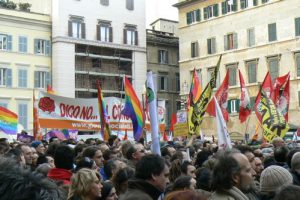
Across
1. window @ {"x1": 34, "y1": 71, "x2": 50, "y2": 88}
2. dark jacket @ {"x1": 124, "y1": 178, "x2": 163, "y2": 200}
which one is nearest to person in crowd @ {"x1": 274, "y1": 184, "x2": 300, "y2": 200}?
dark jacket @ {"x1": 124, "y1": 178, "x2": 163, "y2": 200}

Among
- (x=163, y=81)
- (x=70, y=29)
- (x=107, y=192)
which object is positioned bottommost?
(x=107, y=192)

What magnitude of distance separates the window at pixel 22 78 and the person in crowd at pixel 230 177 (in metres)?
39.5

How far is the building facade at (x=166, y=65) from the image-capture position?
49.9 m

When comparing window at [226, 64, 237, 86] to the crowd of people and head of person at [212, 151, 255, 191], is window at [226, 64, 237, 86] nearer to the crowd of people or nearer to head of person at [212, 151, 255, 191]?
the crowd of people

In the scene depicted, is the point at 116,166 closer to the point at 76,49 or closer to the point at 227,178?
the point at 227,178

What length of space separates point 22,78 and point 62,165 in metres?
37.7

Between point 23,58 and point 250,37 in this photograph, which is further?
point 23,58

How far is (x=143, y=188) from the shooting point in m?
4.00

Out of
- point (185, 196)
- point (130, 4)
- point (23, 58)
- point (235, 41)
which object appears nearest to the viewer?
point (185, 196)

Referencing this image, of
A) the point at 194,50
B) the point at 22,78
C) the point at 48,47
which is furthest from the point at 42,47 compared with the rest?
the point at 194,50

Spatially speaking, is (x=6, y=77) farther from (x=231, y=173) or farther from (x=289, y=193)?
(x=289, y=193)

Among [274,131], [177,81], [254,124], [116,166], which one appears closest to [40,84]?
[177,81]

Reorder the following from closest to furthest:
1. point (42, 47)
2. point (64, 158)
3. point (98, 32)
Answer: point (64, 158), point (42, 47), point (98, 32)

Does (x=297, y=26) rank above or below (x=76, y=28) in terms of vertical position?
below
